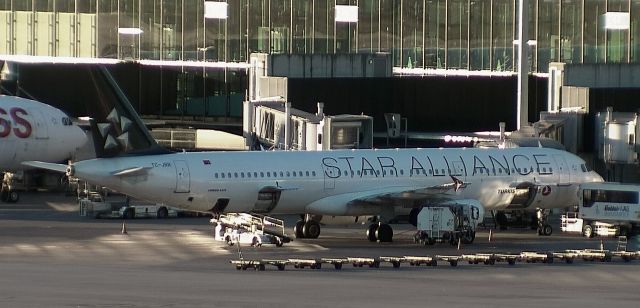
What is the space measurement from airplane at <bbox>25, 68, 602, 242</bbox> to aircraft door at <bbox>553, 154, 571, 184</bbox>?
0.04 metres

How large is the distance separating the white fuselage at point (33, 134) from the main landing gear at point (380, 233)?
27.2m

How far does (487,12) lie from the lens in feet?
348

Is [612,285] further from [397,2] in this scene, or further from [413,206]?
[397,2]

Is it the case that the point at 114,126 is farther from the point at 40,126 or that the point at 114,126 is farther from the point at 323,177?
the point at 40,126

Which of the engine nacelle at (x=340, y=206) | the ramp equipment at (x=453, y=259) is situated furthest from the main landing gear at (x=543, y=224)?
the ramp equipment at (x=453, y=259)

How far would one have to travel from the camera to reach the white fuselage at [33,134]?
93.1 m

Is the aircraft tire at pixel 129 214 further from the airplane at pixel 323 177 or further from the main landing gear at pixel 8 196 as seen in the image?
the main landing gear at pixel 8 196

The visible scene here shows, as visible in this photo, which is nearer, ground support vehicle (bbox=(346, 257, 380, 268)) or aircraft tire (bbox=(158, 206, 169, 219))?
ground support vehicle (bbox=(346, 257, 380, 268))

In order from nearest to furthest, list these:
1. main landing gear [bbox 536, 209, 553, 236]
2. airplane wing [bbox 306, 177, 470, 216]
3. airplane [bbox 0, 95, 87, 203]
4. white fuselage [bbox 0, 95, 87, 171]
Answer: airplane wing [bbox 306, 177, 470, 216], main landing gear [bbox 536, 209, 553, 236], airplane [bbox 0, 95, 87, 203], white fuselage [bbox 0, 95, 87, 171]

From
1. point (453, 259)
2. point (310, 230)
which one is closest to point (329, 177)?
point (310, 230)

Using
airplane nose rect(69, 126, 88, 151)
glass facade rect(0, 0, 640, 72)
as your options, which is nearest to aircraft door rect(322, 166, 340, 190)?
airplane nose rect(69, 126, 88, 151)

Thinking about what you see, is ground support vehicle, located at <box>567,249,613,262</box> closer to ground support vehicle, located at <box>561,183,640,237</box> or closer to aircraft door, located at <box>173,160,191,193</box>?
ground support vehicle, located at <box>561,183,640,237</box>

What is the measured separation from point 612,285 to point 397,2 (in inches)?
2159

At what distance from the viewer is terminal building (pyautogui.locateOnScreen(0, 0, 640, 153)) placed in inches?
3907
